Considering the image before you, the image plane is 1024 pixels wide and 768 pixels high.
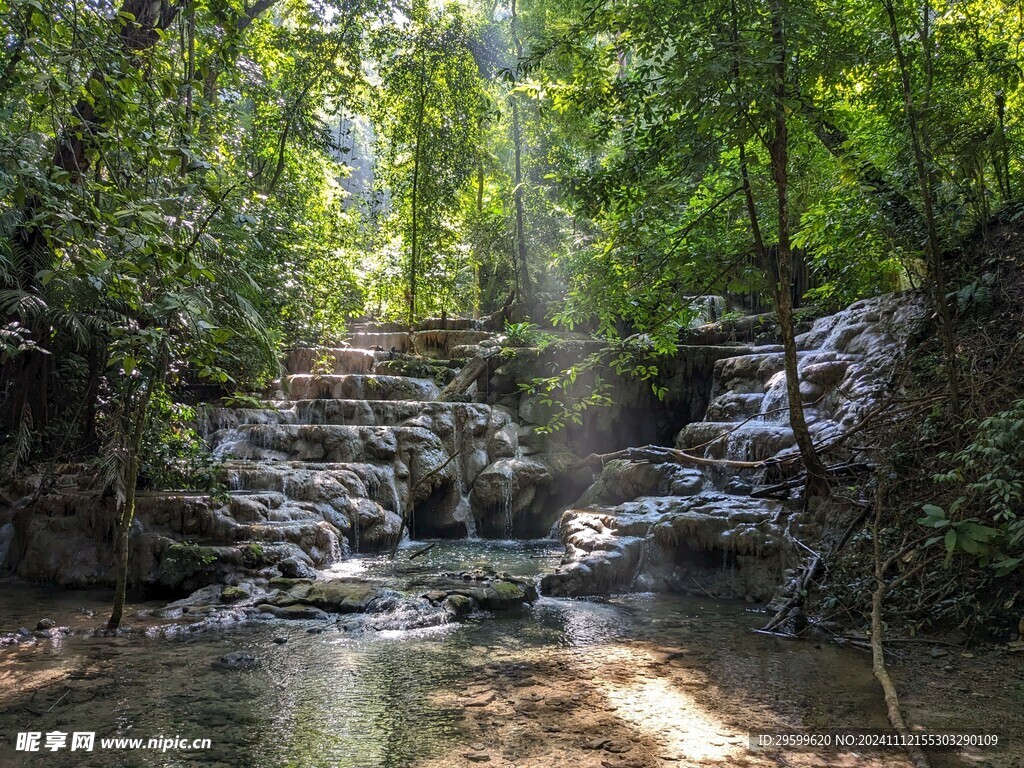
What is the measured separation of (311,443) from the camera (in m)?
10.7

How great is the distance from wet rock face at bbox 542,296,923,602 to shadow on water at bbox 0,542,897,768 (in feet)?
3.08

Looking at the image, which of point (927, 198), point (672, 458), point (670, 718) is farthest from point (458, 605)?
point (927, 198)

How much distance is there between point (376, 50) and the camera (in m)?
14.5

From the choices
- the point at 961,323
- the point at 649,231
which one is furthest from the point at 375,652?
the point at 961,323

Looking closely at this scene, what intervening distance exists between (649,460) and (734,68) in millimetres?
6273

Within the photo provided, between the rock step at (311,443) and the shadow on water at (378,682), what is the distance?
4.40m

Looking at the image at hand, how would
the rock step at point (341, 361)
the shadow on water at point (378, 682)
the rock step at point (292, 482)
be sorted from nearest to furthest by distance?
the shadow on water at point (378, 682), the rock step at point (292, 482), the rock step at point (341, 361)

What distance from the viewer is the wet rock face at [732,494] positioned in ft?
22.8

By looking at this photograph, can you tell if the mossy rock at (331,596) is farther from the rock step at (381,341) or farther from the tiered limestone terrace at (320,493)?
the rock step at (381,341)

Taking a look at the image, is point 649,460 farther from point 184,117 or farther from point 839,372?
Answer: point 184,117

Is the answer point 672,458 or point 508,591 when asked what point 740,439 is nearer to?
point 672,458

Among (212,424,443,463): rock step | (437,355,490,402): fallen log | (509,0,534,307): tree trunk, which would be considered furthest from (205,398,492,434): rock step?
(509,0,534,307): tree trunk

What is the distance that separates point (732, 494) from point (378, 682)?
5623 millimetres

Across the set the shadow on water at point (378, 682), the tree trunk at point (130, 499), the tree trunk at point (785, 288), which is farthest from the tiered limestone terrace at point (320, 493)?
the tree trunk at point (785, 288)
